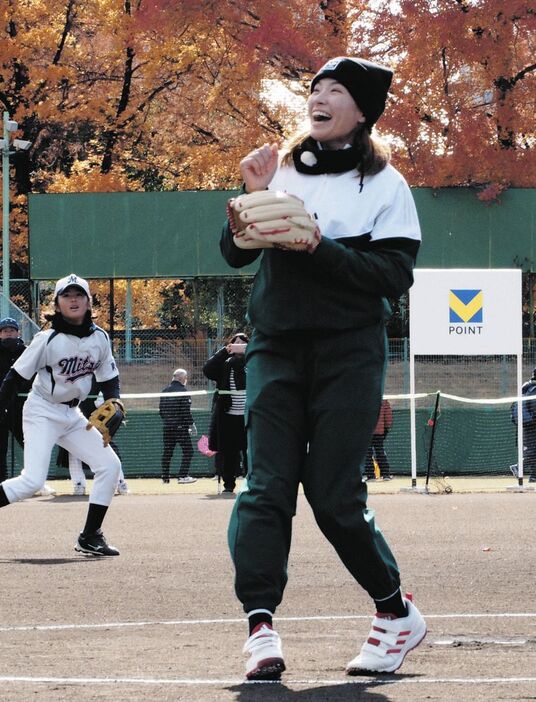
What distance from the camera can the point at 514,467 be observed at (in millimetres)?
21359

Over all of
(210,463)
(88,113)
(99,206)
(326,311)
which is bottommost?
(210,463)

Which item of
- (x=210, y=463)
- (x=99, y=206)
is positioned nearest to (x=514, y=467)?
(x=210, y=463)

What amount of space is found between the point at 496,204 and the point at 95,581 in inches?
922

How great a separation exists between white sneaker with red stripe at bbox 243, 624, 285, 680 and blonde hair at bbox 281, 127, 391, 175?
5.07 feet

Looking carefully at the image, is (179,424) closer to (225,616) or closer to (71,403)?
(71,403)

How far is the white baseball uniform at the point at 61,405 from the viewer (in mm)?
10570

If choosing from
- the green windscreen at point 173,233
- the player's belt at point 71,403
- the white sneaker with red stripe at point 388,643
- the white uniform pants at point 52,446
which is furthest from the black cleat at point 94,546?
the green windscreen at point 173,233

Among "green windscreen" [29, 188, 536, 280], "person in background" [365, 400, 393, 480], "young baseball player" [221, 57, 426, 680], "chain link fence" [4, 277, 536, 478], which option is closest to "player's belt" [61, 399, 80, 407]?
"young baseball player" [221, 57, 426, 680]

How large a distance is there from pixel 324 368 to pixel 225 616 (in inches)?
83.6

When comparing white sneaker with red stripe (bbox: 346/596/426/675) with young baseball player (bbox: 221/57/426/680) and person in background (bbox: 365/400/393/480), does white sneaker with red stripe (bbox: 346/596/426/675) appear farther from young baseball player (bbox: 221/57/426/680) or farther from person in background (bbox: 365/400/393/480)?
person in background (bbox: 365/400/393/480)

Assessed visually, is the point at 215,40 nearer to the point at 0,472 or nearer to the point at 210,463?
the point at 210,463

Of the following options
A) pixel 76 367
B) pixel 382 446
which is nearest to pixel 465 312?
pixel 382 446

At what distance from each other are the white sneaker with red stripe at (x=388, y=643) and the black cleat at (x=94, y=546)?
5.35 meters

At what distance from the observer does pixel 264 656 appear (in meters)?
4.87
